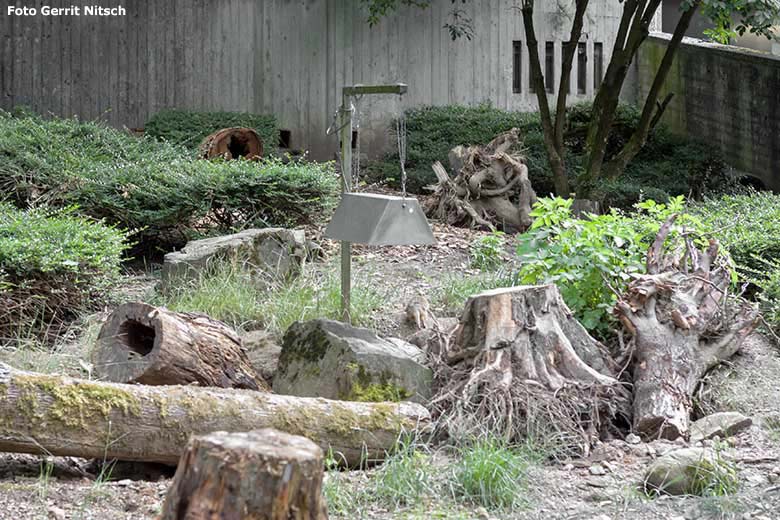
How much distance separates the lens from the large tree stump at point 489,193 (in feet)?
35.7

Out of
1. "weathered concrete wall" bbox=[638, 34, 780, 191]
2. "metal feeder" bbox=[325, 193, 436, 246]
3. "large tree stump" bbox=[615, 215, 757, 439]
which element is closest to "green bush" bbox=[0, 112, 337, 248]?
"metal feeder" bbox=[325, 193, 436, 246]

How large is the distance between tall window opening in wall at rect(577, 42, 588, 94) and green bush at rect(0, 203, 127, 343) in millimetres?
9826

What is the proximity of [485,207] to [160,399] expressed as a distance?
665 centimetres

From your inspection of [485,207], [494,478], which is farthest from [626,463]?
[485,207]

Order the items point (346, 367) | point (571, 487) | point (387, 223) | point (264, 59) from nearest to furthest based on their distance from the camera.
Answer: point (571, 487) < point (346, 367) < point (387, 223) < point (264, 59)

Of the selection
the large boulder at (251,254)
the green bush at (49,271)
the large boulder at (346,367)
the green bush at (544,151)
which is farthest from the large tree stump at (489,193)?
the large boulder at (346,367)

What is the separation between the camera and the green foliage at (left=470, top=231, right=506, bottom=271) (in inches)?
344

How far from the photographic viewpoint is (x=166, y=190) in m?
8.79

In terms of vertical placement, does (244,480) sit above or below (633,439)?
above

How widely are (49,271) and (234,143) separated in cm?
587

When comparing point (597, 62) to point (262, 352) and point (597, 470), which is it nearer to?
point (262, 352)

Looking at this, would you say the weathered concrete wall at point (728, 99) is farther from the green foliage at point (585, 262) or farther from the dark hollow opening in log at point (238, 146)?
the green foliage at point (585, 262)

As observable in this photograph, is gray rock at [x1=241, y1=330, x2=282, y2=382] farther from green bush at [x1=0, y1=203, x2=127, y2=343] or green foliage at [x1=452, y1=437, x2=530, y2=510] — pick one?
green foliage at [x1=452, y1=437, x2=530, y2=510]

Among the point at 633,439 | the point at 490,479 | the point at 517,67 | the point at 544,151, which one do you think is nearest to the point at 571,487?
the point at 490,479
